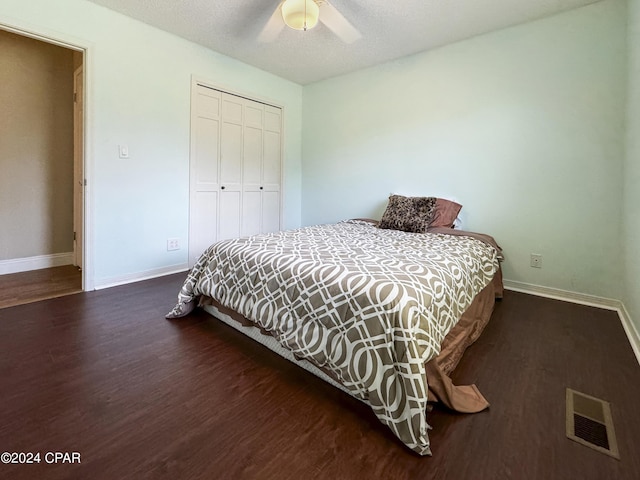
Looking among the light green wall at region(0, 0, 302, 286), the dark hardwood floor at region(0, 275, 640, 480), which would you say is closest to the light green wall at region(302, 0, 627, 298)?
the dark hardwood floor at region(0, 275, 640, 480)

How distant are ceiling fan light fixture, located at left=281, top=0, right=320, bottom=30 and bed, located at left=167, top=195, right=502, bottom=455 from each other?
1432mm

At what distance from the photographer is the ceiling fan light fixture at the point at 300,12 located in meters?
2.04

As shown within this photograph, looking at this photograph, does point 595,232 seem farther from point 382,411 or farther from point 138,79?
point 138,79

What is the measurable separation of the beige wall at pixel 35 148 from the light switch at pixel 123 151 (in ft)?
4.29

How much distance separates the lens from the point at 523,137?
2928mm

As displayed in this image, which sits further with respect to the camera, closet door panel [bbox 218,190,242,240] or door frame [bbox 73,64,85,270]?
closet door panel [bbox 218,190,242,240]

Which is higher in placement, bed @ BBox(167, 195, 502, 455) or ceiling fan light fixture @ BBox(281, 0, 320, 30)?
ceiling fan light fixture @ BBox(281, 0, 320, 30)

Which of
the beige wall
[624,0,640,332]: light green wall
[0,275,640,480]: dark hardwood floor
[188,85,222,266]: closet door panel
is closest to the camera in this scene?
[0,275,640,480]: dark hardwood floor

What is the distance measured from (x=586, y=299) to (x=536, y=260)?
472 mm

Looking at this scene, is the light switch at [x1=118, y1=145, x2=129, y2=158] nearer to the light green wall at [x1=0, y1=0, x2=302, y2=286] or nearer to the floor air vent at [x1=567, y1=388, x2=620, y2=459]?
the light green wall at [x1=0, y1=0, x2=302, y2=286]

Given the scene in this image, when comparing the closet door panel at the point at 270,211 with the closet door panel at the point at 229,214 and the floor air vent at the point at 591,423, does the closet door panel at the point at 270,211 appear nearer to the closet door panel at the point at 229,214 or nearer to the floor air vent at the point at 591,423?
the closet door panel at the point at 229,214

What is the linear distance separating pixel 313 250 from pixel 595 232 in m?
2.40

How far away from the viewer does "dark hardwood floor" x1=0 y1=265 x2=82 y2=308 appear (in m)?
2.65

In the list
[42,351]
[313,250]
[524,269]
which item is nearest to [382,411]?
[313,250]
